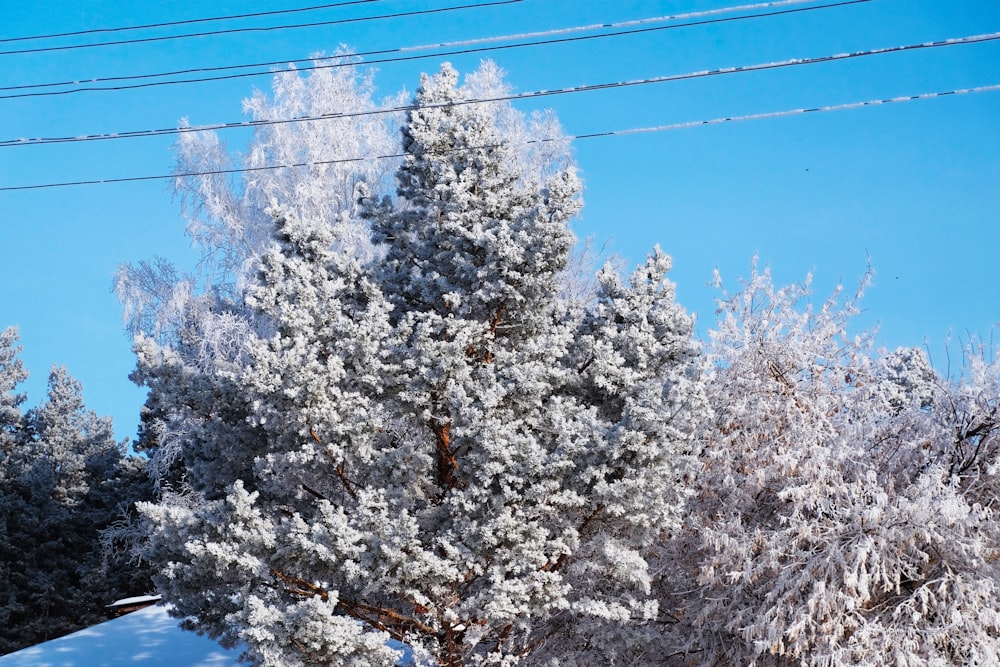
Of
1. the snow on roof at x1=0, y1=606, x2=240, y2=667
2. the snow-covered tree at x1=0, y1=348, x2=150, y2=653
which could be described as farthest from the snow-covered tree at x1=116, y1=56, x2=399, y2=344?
the snow-covered tree at x1=0, y1=348, x2=150, y2=653

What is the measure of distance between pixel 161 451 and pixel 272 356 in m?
11.3

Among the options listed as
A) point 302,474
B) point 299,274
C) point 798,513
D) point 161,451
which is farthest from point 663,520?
point 161,451

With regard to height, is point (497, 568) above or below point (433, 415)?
below

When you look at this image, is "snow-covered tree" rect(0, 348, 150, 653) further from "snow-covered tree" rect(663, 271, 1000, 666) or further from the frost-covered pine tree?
"snow-covered tree" rect(663, 271, 1000, 666)

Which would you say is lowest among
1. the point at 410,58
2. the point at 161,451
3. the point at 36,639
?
the point at 36,639

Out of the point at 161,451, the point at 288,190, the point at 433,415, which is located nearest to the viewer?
the point at 433,415

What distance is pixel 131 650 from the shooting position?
1702 cm

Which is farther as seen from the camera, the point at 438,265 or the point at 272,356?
the point at 438,265

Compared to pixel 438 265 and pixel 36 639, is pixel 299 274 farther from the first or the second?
pixel 36 639

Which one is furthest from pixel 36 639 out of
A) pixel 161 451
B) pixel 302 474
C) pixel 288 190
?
pixel 302 474

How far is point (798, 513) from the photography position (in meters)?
10.5

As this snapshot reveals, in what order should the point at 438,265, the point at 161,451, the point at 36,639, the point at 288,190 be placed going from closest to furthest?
the point at 438,265 → the point at 161,451 → the point at 288,190 → the point at 36,639

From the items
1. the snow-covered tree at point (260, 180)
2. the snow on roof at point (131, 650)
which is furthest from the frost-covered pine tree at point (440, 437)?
the snow-covered tree at point (260, 180)

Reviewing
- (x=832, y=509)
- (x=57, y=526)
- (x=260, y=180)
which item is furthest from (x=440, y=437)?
(x=57, y=526)
